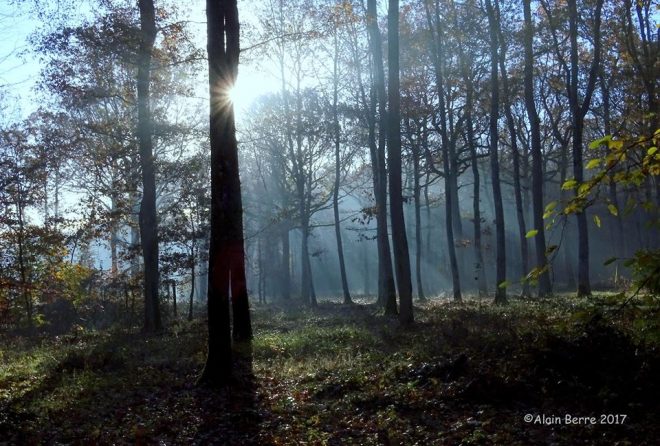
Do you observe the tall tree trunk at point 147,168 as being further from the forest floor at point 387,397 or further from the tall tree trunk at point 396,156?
the tall tree trunk at point 396,156

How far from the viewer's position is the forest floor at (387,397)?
618 cm

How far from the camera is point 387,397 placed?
7.59 meters

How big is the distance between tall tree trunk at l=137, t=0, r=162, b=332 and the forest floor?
22.2 ft

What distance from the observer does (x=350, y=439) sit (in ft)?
20.7

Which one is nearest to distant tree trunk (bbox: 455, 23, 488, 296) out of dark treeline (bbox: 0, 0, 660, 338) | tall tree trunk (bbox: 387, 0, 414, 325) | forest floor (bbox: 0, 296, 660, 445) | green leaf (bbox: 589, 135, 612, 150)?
dark treeline (bbox: 0, 0, 660, 338)

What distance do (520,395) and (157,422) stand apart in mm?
4677

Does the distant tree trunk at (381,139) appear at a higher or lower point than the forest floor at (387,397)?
higher

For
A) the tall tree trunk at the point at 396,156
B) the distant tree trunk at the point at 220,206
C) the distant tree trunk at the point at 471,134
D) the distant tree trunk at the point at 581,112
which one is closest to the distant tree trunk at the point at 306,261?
the distant tree trunk at the point at 471,134

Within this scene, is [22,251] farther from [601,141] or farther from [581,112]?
[581,112]

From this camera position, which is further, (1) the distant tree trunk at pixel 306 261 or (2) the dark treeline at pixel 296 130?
(1) the distant tree trunk at pixel 306 261

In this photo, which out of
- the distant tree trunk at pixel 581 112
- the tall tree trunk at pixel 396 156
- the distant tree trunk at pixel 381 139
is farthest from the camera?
the distant tree trunk at pixel 581 112

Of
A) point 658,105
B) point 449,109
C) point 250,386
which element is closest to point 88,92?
point 250,386

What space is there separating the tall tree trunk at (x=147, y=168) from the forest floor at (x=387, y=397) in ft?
22.2

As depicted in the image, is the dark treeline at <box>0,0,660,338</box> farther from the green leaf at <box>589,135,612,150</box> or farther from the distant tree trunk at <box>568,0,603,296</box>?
the green leaf at <box>589,135,612,150</box>
